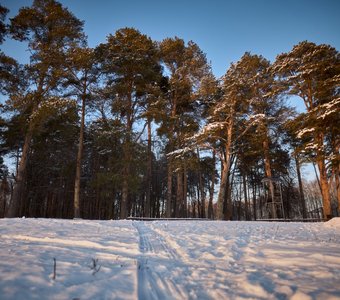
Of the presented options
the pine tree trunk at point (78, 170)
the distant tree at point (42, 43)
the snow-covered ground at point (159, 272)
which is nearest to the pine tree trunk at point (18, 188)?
the distant tree at point (42, 43)

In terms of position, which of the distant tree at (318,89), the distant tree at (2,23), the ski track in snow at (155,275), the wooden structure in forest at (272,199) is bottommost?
the ski track in snow at (155,275)

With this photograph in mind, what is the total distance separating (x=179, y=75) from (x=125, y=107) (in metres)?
5.67

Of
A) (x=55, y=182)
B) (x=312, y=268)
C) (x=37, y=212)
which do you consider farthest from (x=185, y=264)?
(x=37, y=212)

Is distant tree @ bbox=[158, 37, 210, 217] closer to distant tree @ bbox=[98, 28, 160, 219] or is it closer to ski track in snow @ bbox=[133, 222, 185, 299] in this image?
distant tree @ bbox=[98, 28, 160, 219]

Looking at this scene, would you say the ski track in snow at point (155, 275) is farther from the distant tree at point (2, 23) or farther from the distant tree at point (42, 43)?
the distant tree at point (2, 23)

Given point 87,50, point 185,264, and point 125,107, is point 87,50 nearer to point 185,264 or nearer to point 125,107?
point 125,107

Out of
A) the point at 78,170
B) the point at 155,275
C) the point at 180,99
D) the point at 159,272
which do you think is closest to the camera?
the point at 155,275

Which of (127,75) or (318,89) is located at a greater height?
(127,75)

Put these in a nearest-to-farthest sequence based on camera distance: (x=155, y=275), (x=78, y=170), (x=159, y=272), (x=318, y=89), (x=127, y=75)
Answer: (x=155, y=275), (x=159, y=272), (x=318, y=89), (x=78, y=170), (x=127, y=75)

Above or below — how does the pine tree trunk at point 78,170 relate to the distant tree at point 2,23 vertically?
below

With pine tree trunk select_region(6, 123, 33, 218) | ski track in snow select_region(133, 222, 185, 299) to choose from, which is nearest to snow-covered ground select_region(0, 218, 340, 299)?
ski track in snow select_region(133, 222, 185, 299)

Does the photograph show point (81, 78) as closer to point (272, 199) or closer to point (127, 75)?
point (127, 75)

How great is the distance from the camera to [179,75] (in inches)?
784

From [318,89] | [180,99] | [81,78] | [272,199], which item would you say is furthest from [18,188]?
[318,89]
